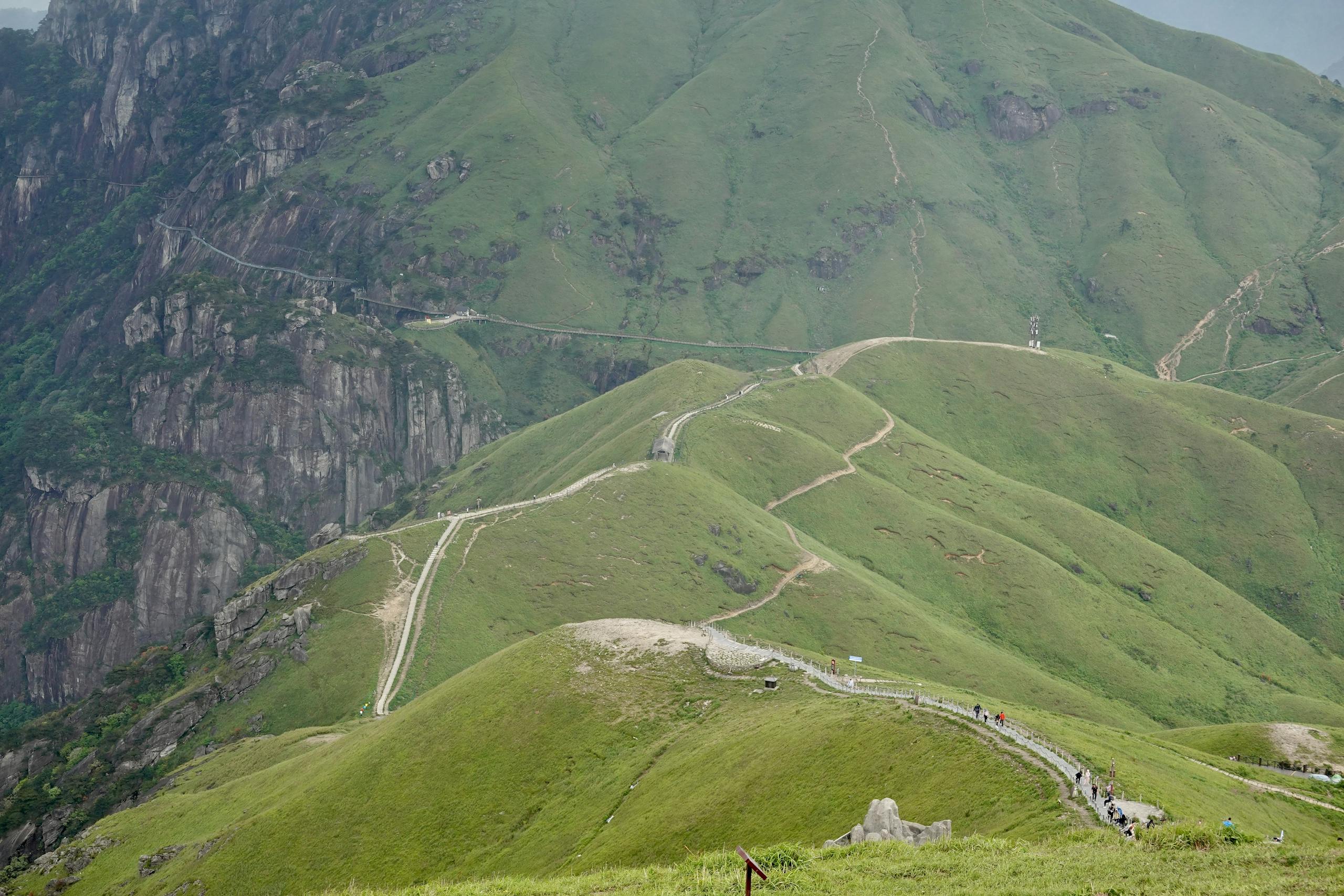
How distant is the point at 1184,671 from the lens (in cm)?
17700

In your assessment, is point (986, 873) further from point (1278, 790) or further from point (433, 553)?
point (433, 553)

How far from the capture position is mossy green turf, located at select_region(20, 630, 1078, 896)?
69.7 metres

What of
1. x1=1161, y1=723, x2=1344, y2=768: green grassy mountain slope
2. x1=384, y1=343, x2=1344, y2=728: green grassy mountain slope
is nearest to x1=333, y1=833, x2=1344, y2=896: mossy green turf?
x1=1161, y1=723, x2=1344, y2=768: green grassy mountain slope

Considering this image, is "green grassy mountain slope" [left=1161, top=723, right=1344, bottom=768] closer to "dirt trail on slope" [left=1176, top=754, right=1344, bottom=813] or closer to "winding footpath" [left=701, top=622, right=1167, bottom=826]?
"dirt trail on slope" [left=1176, top=754, right=1344, bottom=813]

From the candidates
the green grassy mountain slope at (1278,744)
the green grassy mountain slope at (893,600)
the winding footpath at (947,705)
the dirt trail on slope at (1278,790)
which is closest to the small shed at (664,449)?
the green grassy mountain slope at (893,600)

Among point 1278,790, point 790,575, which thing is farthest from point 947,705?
point 790,575

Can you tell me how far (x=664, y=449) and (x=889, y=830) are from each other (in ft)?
456

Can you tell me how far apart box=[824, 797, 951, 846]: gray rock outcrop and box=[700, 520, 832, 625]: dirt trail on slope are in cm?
9555

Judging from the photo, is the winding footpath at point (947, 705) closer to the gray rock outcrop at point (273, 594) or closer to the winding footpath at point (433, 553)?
the winding footpath at point (433, 553)

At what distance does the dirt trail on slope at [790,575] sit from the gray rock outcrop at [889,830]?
9555cm

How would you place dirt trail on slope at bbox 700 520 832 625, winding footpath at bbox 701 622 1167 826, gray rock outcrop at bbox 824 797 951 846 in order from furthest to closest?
dirt trail on slope at bbox 700 520 832 625 → winding footpath at bbox 701 622 1167 826 → gray rock outcrop at bbox 824 797 951 846

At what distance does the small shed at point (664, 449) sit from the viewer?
636 ft

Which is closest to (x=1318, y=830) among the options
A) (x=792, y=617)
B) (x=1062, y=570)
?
(x=792, y=617)

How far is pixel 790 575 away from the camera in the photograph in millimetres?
169875
